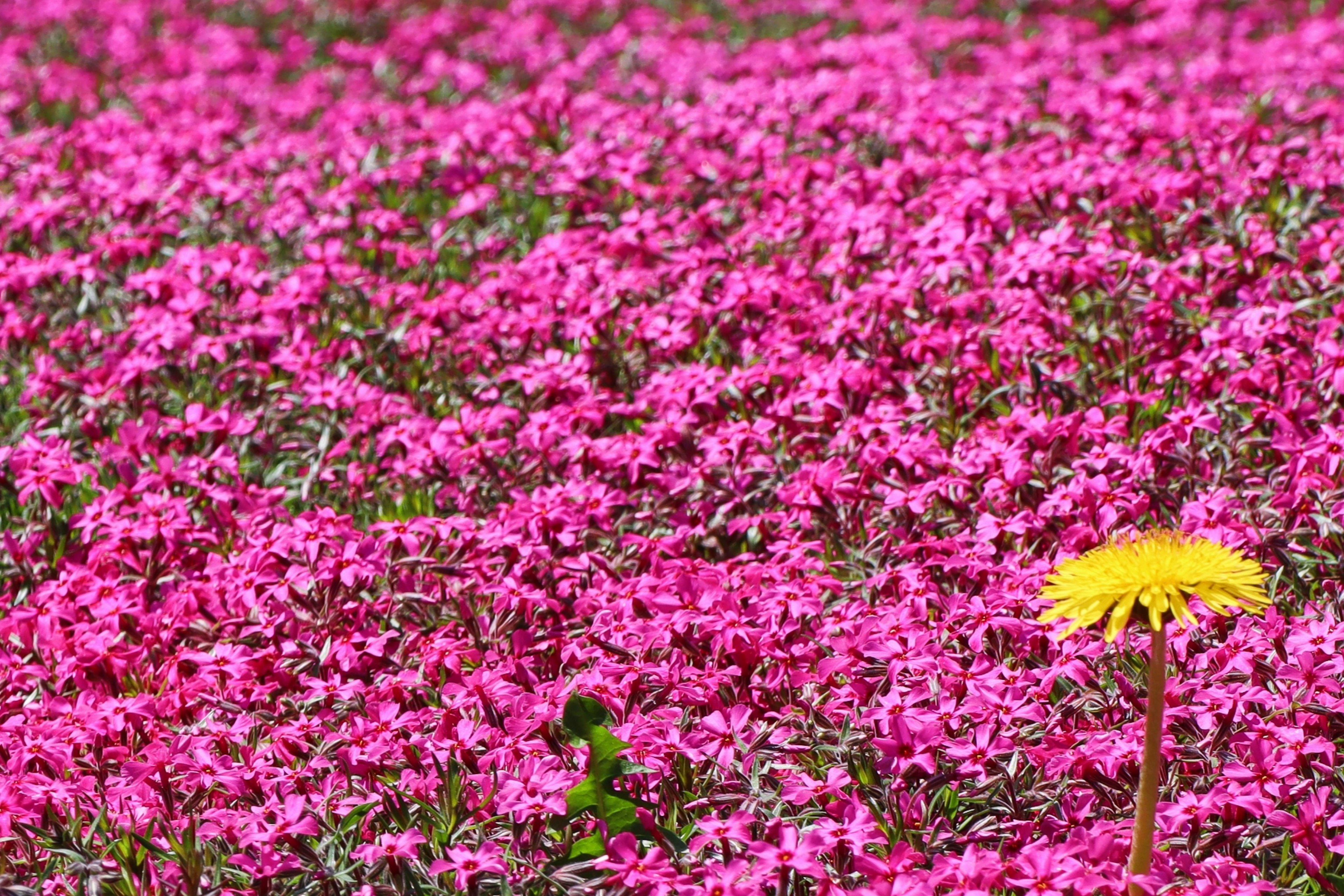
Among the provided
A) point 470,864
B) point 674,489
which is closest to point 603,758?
point 470,864

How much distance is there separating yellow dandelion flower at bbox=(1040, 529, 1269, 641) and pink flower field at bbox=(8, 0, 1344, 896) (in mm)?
548

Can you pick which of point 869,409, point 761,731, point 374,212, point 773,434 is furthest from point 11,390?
point 761,731

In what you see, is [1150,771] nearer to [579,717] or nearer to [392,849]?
[579,717]

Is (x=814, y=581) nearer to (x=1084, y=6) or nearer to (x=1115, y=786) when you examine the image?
(x=1115, y=786)

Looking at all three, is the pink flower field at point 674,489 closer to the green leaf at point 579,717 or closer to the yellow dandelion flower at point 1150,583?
the green leaf at point 579,717

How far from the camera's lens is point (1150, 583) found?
2.40 metres

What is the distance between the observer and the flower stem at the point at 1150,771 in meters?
2.49

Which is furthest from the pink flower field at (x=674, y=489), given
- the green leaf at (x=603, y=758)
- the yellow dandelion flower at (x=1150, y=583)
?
the yellow dandelion flower at (x=1150, y=583)

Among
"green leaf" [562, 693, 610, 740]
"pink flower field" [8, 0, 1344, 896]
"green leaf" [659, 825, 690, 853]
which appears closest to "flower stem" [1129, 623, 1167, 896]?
"pink flower field" [8, 0, 1344, 896]

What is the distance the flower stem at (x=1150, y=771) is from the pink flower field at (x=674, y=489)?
7 centimetres

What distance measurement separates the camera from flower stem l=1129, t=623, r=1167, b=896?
249cm

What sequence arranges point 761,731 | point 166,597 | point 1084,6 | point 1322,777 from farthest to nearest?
point 1084,6 → point 166,597 → point 761,731 → point 1322,777

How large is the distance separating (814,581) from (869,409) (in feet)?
2.87

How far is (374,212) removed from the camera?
637cm
